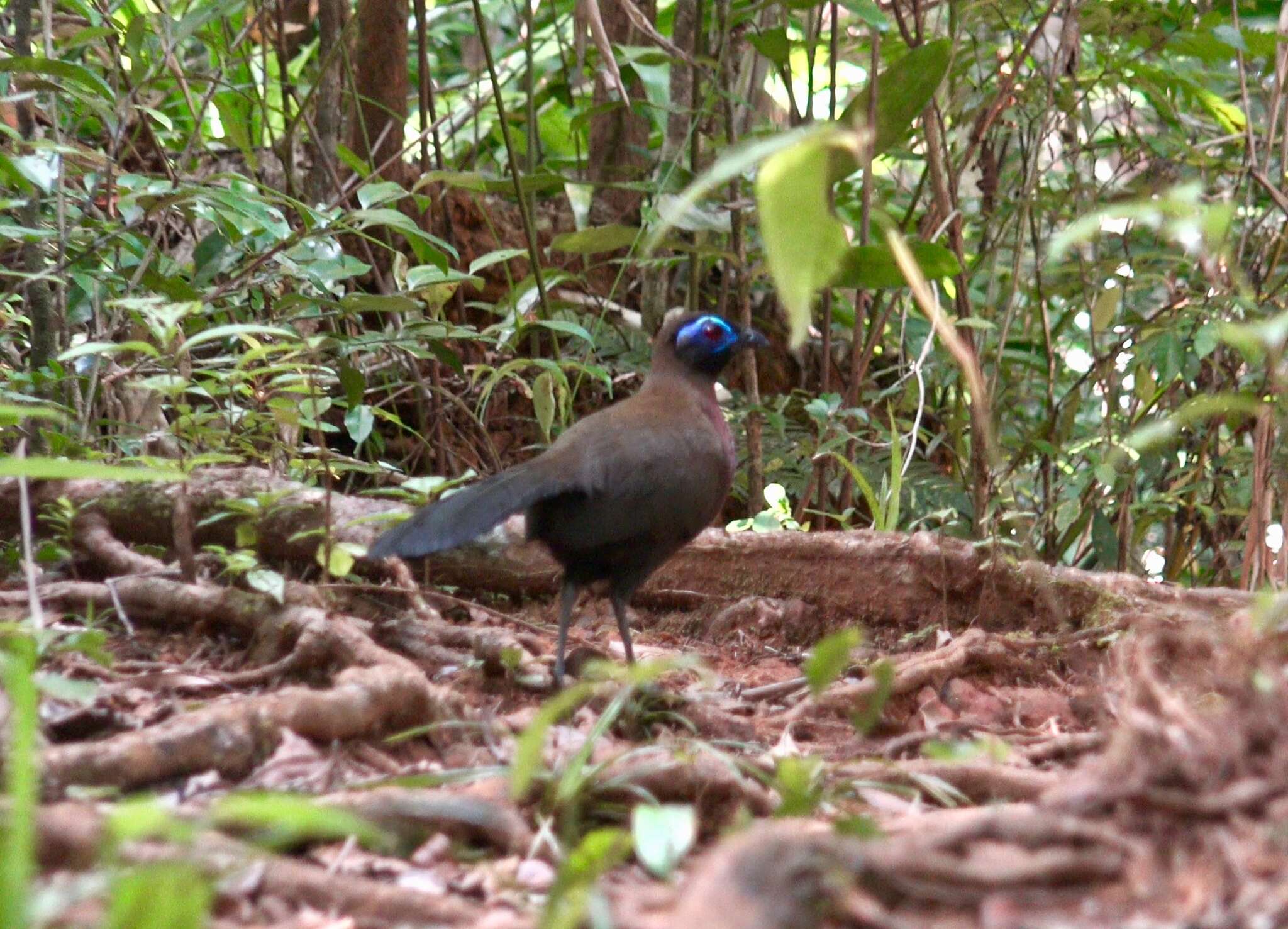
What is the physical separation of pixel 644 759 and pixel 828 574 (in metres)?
1.94

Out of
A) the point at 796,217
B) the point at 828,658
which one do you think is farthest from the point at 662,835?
the point at 796,217

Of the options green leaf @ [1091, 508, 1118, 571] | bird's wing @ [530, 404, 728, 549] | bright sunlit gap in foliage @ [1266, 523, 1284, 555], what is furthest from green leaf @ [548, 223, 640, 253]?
bright sunlit gap in foliage @ [1266, 523, 1284, 555]

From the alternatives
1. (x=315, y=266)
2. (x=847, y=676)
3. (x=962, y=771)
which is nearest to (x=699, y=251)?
(x=315, y=266)

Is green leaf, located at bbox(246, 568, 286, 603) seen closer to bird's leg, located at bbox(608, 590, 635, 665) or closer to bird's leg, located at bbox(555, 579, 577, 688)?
bird's leg, located at bbox(555, 579, 577, 688)

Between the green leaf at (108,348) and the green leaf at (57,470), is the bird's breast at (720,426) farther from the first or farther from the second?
the green leaf at (57,470)

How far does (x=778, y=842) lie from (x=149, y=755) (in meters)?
1.20

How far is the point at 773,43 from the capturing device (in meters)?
4.36

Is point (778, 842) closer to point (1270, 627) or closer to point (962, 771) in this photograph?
point (1270, 627)

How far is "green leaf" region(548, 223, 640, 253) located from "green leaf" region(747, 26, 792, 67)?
2.44 feet

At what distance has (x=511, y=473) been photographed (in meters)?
3.50

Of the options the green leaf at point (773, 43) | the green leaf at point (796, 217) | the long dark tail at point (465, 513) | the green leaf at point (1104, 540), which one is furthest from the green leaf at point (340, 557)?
the green leaf at point (1104, 540)

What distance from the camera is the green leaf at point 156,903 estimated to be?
1.28 meters

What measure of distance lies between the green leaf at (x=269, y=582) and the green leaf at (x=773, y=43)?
2.47 metres

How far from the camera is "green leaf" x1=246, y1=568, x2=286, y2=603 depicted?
2.95 m
